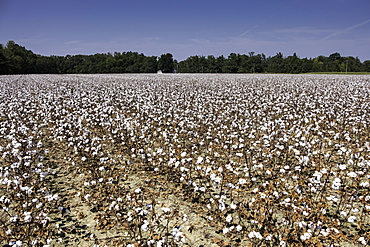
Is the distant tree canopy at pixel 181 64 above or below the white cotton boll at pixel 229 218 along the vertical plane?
above

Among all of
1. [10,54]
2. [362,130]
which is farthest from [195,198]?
[10,54]

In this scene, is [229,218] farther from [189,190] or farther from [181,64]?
[181,64]

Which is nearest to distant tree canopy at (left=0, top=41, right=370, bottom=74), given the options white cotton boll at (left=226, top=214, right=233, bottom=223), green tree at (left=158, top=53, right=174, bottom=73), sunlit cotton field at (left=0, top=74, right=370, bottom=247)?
green tree at (left=158, top=53, right=174, bottom=73)

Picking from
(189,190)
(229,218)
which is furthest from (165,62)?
(229,218)

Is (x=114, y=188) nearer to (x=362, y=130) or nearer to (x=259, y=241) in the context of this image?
(x=259, y=241)

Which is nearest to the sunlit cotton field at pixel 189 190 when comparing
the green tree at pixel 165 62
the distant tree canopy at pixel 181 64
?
the distant tree canopy at pixel 181 64

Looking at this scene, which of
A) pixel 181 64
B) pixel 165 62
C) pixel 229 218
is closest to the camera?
pixel 229 218

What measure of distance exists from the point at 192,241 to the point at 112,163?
325 centimetres

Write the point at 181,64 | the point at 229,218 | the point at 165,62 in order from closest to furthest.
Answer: the point at 229,218
the point at 165,62
the point at 181,64

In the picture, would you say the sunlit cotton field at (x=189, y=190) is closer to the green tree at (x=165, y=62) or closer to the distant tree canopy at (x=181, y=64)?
the distant tree canopy at (x=181, y=64)

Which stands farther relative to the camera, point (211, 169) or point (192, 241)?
point (211, 169)

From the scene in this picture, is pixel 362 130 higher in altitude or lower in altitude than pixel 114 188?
higher

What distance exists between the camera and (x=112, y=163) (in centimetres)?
604

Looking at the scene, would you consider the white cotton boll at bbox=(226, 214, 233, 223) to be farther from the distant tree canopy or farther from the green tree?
the green tree
